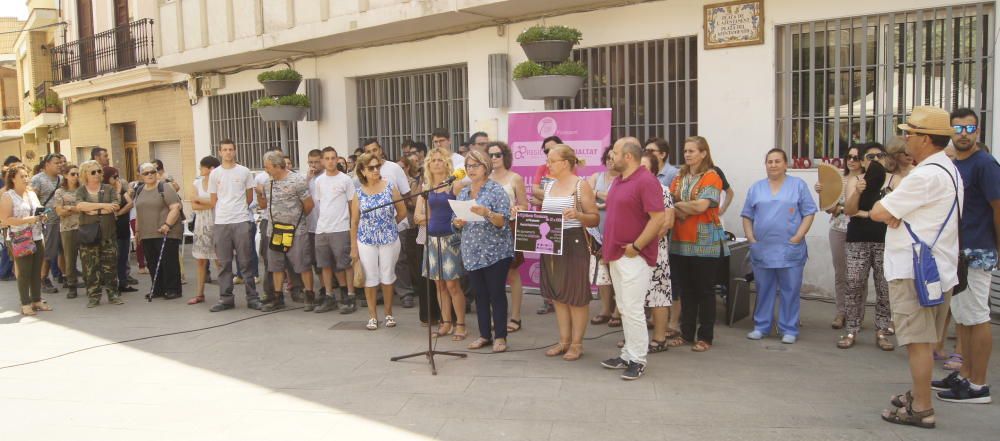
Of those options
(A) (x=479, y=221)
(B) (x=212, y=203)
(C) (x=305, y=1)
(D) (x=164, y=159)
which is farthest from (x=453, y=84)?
(D) (x=164, y=159)

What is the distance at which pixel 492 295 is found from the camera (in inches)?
268

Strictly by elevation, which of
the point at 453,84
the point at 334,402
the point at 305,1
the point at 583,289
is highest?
the point at 305,1

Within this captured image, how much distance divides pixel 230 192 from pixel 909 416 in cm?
724

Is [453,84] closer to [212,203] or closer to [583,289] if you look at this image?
[212,203]

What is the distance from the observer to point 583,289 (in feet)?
20.5

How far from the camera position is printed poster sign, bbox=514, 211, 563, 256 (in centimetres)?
611

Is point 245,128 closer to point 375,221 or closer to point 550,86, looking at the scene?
point 550,86

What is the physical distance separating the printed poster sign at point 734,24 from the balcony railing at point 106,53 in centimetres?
1346

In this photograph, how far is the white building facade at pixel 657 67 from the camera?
8.24 meters

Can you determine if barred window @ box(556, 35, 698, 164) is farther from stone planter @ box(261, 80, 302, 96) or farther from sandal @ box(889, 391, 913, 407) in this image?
stone planter @ box(261, 80, 302, 96)

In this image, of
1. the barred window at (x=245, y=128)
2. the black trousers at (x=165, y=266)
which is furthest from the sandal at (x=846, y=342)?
the barred window at (x=245, y=128)

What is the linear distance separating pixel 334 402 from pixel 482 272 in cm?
183

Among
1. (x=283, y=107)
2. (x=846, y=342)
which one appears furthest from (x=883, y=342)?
(x=283, y=107)

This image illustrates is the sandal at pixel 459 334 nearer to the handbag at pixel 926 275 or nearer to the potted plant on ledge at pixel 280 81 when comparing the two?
the handbag at pixel 926 275
